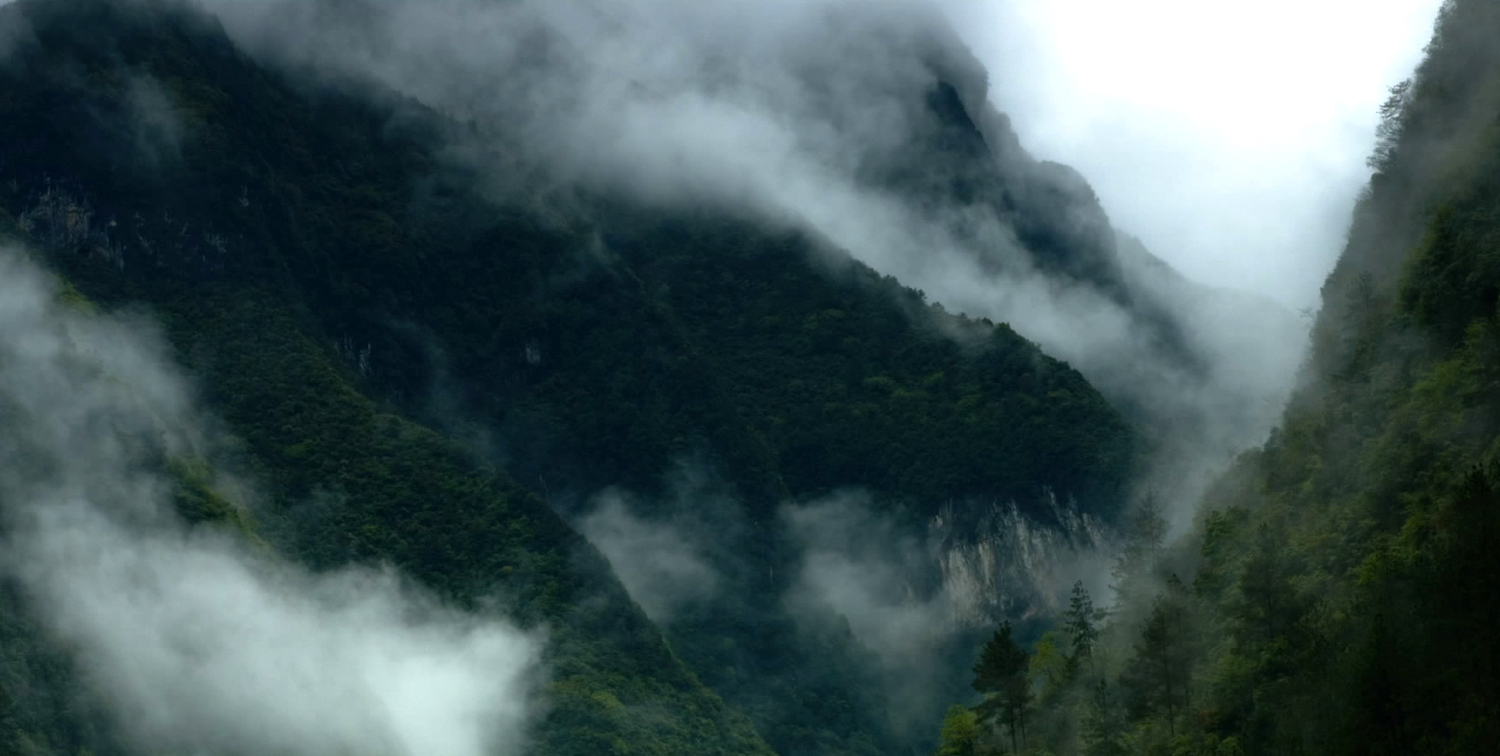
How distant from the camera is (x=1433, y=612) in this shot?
2403 inches

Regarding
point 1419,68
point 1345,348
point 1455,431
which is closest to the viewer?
point 1455,431

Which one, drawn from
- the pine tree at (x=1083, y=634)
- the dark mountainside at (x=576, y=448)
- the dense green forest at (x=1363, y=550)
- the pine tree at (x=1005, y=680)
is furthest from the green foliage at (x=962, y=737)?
the dark mountainside at (x=576, y=448)

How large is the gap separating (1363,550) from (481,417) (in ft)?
431

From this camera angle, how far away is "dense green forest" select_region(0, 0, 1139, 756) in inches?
6117

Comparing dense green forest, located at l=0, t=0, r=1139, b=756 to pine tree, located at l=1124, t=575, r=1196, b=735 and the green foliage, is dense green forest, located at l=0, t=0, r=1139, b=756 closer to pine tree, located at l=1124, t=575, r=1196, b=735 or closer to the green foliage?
the green foliage

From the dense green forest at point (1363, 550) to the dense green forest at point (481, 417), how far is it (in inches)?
2209

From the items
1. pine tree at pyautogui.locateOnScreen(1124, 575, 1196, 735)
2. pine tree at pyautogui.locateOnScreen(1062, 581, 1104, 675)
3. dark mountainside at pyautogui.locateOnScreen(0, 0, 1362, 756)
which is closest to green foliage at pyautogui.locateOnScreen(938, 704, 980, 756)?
pine tree at pyautogui.locateOnScreen(1062, 581, 1104, 675)

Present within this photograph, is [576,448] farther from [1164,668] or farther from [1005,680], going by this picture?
[1164,668]

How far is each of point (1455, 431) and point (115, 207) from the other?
13902 cm

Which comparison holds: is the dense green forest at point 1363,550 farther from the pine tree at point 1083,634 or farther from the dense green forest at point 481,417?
the dense green forest at point 481,417

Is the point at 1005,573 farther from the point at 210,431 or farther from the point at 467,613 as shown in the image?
the point at 210,431

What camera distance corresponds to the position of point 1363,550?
7181cm

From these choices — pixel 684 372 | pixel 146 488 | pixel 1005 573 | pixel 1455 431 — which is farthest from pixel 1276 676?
pixel 684 372

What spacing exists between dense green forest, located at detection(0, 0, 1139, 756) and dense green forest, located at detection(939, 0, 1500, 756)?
56096 mm
